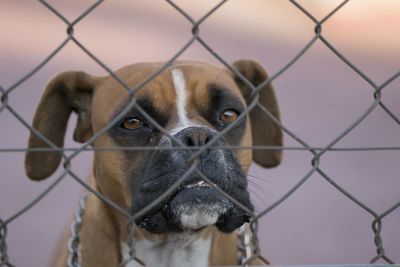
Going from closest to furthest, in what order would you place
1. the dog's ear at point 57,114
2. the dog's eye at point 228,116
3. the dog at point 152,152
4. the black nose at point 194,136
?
the black nose at point 194,136 → the dog at point 152,152 → the dog's eye at point 228,116 → the dog's ear at point 57,114

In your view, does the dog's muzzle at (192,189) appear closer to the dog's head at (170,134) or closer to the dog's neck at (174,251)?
the dog's head at (170,134)

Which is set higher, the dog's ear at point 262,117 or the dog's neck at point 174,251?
the dog's ear at point 262,117

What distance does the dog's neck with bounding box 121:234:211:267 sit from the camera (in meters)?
3.52

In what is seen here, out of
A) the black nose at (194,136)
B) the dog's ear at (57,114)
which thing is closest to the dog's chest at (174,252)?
the dog's ear at (57,114)

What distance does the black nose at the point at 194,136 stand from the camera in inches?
114

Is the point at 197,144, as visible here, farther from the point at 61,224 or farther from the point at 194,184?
the point at 61,224

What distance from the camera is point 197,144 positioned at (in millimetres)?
2875

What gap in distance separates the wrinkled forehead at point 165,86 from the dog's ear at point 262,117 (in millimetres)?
183

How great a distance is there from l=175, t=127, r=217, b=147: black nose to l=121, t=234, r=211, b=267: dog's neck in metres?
0.70

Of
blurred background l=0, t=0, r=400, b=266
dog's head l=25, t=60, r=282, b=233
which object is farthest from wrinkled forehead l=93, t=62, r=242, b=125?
blurred background l=0, t=0, r=400, b=266

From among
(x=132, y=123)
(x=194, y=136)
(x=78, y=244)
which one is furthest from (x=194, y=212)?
(x=78, y=244)

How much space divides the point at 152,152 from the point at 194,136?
0.97ft

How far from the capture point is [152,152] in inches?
123

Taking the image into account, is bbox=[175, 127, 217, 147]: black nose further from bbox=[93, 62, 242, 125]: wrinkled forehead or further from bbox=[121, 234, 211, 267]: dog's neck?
bbox=[121, 234, 211, 267]: dog's neck
